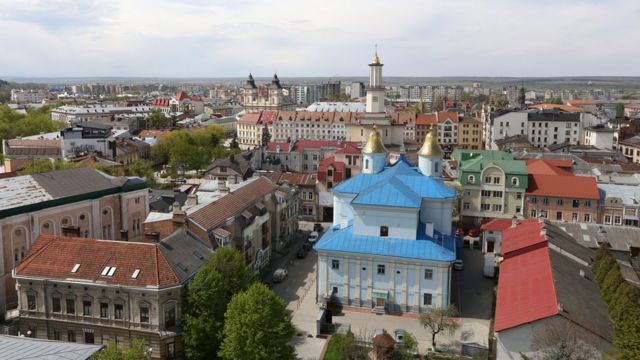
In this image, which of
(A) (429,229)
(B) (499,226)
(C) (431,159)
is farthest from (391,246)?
(B) (499,226)

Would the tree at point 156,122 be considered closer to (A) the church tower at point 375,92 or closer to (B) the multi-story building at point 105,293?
(A) the church tower at point 375,92

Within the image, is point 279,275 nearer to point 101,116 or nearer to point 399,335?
point 399,335

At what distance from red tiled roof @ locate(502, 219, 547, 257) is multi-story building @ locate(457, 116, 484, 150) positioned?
70.6 meters

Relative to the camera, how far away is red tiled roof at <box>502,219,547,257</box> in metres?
41.4

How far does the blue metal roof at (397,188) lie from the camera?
131 feet

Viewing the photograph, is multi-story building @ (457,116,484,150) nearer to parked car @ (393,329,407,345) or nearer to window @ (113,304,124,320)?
parked car @ (393,329,407,345)

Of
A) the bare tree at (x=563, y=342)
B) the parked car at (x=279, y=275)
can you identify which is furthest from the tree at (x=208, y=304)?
the bare tree at (x=563, y=342)

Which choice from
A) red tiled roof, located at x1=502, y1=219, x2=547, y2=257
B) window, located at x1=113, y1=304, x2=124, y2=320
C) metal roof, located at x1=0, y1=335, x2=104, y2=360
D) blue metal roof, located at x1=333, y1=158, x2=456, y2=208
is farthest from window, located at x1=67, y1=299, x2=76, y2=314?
red tiled roof, located at x1=502, y1=219, x2=547, y2=257

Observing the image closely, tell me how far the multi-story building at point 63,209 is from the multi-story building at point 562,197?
3761cm

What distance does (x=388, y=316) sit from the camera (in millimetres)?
39094

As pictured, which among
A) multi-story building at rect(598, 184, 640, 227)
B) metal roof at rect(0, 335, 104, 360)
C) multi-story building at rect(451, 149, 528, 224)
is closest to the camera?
Answer: metal roof at rect(0, 335, 104, 360)

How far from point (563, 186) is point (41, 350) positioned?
4947cm

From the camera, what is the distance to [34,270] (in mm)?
33000

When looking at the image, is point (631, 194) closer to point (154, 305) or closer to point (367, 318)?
point (367, 318)
